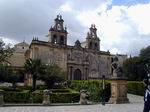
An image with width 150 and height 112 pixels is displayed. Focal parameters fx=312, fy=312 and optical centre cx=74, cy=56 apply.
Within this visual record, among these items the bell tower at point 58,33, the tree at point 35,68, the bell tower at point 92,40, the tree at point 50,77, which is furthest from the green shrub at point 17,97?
the bell tower at point 92,40

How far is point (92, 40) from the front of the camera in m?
73.8

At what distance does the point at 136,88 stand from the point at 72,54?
3055 centimetres

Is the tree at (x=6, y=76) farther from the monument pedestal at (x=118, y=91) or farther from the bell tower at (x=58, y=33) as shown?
the monument pedestal at (x=118, y=91)

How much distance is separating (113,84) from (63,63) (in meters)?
42.0

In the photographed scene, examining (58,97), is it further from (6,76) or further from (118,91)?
(6,76)

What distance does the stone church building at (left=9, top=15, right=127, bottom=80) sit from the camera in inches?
2484

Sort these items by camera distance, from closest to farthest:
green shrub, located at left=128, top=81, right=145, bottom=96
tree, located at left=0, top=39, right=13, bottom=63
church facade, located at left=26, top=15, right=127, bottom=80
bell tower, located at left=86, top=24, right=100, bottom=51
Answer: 1. green shrub, located at left=128, top=81, right=145, bottom=96
2. tree, located at left=0, top=39, right=13, bottom=63
3. church facade, located at left=26, top=15, right=127, bottom=80
4. bell tower, located at left=86, top=24, right=100, bottom=51

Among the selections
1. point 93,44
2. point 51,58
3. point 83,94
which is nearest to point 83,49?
point 93,44

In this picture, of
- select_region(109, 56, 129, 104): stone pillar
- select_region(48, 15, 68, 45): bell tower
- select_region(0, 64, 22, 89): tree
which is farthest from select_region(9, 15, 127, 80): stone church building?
select_region(109, 56, 129, 104): stone pillar

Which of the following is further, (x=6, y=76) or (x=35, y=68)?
(x=6, y=76)

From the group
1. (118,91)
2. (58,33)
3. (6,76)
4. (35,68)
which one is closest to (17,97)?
(118,91)

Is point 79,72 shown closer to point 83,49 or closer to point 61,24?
point 83,49

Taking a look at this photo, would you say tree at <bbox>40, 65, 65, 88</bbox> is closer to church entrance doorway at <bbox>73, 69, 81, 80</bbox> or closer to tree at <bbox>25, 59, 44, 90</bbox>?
tree at <bbox>25, 59, 44, 90</bbox>

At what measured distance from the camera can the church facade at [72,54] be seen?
6306 centimetres
